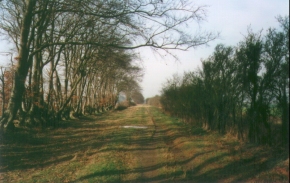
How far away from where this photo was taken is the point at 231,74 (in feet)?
50.2

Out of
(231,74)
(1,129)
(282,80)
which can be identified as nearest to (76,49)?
(1,129)

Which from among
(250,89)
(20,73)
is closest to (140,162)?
(250,89)

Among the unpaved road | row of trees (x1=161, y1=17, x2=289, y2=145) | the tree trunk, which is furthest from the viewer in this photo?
the tree trunk

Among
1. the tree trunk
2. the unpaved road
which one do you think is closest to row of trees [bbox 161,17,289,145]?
the unpaved road

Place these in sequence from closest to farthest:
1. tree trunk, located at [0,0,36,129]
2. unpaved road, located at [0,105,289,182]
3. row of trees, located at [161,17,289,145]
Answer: unpaved road, located at [0,105,289,182] < row of trees, located at [161,17,289,145] < tree trunk, located at [0,0,36,129]

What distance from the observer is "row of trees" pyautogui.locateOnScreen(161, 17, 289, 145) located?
34.6 ft

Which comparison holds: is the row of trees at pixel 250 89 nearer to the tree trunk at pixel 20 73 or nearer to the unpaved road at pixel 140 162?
the unpaved road at pixel 140 162

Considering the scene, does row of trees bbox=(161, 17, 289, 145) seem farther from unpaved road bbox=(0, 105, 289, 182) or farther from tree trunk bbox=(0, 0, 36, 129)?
tree trunk bbox=(0, 0, 36, 129)

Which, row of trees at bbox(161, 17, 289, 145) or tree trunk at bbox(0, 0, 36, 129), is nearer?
row of trees at bbox(161, 17, 289, 145)

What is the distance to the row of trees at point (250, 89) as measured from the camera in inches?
415

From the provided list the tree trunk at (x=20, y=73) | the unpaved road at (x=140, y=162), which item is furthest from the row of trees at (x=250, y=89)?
the tree trunk at (x=20, y=73)

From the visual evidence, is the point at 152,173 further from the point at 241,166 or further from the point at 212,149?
the point at 212,149

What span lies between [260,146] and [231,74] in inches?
184

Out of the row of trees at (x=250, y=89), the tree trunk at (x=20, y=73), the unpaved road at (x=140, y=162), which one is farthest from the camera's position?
the tree trunk at (x=20, y=73)
